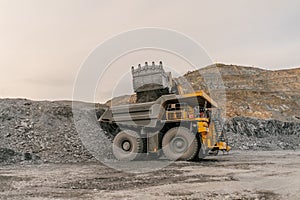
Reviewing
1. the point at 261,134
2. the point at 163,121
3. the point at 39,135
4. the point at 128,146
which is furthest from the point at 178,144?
the point at 261,134

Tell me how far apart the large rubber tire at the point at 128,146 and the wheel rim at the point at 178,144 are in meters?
1.24

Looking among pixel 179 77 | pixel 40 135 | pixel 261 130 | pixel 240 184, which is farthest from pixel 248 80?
pixel 240 184

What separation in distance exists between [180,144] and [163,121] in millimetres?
997

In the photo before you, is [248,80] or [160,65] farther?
[248,80]

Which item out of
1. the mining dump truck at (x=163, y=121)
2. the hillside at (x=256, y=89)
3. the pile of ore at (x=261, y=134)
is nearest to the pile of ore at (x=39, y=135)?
the mining dump truck at (x=163, y=121)

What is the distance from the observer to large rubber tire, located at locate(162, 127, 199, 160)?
10.7 m

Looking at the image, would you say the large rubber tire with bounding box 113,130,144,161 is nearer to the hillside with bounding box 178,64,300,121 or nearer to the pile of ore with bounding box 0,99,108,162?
the pile of ore with bounding box 0,99,108,162

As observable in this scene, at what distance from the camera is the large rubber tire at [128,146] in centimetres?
1148

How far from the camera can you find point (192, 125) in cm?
1086

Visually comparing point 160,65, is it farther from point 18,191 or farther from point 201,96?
point 18,191

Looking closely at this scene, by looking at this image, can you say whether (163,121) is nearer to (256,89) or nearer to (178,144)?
(178,144)

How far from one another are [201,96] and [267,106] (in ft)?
80.2

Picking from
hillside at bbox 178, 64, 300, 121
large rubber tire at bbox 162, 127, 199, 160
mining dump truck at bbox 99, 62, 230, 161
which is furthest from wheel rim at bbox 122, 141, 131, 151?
hillside at bbox 178, 64, 300, 121

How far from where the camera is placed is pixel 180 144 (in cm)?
1089
